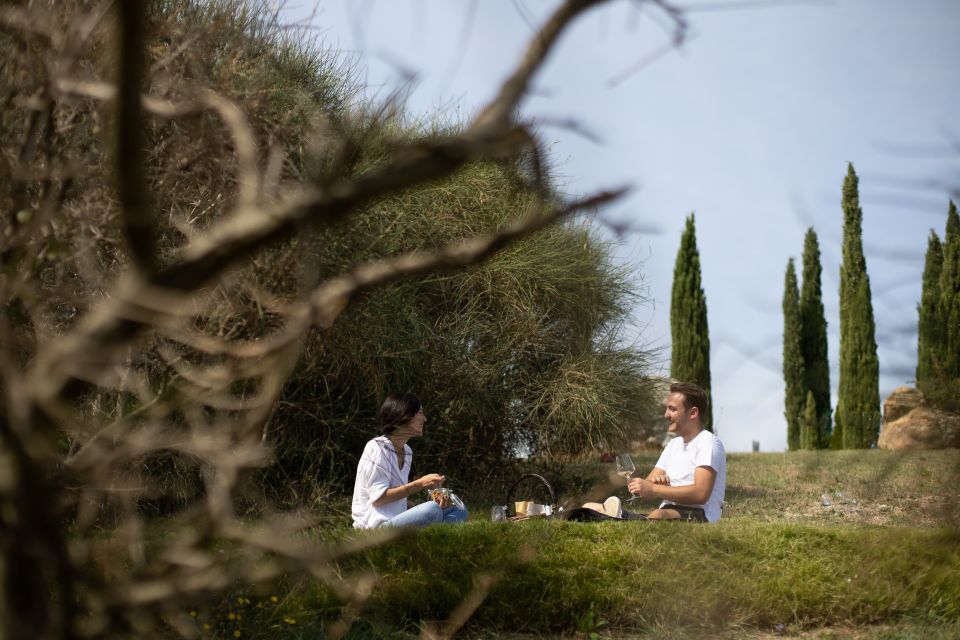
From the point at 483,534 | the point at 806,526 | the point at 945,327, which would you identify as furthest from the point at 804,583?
the point at 945,327

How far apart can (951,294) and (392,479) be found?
459 centimetres

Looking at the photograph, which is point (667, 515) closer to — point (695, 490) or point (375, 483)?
point (695, 490)

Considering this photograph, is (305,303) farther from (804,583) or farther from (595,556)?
(804,583)

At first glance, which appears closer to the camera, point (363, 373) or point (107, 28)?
point (107, 28)

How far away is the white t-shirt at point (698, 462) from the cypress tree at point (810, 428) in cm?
1638

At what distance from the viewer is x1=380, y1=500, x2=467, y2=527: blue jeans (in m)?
6.21

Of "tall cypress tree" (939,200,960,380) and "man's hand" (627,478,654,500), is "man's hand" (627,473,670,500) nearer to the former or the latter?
"man's hand" (627,478,654,500)

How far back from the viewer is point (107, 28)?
375 centimetres

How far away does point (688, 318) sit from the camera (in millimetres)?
24312

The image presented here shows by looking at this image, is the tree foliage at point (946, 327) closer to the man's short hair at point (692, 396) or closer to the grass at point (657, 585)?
the grass at point (657, 585)

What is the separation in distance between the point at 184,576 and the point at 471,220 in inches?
424

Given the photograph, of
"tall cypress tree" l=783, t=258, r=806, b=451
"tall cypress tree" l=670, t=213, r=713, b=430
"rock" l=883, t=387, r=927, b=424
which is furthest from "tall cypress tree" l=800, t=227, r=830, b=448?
"rock" l=883, t=387, r=927, b=424

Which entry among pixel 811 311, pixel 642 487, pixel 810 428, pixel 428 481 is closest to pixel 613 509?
pixel 642 487

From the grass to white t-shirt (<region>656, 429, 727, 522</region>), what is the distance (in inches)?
16.6
